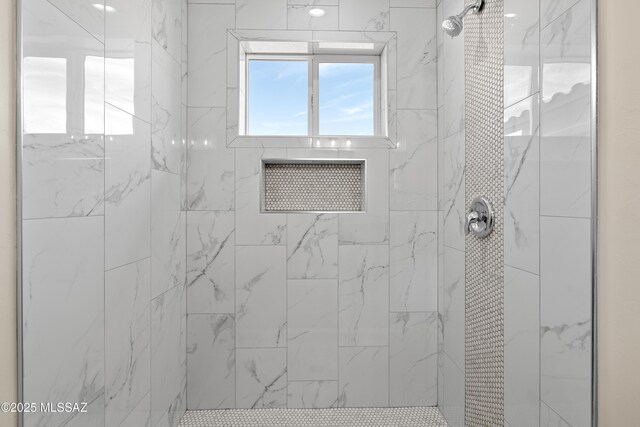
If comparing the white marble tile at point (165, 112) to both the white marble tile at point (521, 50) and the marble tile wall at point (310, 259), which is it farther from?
the white marble tile at point (521, 50)

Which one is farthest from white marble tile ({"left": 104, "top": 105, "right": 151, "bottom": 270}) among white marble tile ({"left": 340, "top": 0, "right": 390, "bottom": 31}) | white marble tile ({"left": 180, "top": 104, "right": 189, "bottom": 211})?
white marble tile ({"left": 340, "top": 0, "right": 390, "bottom": 31})

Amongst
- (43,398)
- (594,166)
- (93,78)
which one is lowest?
(43,398)

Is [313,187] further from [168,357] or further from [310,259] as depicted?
[168,357]

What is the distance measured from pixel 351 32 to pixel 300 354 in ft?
5.77

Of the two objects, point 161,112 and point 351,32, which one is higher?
point 351,32

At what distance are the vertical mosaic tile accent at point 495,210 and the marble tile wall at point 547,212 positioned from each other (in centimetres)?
6

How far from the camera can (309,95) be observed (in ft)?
8.01

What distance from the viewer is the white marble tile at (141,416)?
1540 mm

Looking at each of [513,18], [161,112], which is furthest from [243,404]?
[513,18]

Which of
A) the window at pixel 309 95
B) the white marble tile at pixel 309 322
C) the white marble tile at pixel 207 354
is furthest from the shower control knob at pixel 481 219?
the white marble tile at pixel 207 354

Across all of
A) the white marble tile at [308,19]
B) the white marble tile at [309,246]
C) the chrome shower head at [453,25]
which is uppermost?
the white marble tile at [308,19]

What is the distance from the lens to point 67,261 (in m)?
1.15

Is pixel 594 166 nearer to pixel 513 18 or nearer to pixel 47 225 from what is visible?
pixel 513 18

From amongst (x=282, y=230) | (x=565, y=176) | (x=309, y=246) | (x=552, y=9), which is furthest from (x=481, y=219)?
(x=282, y=230)
